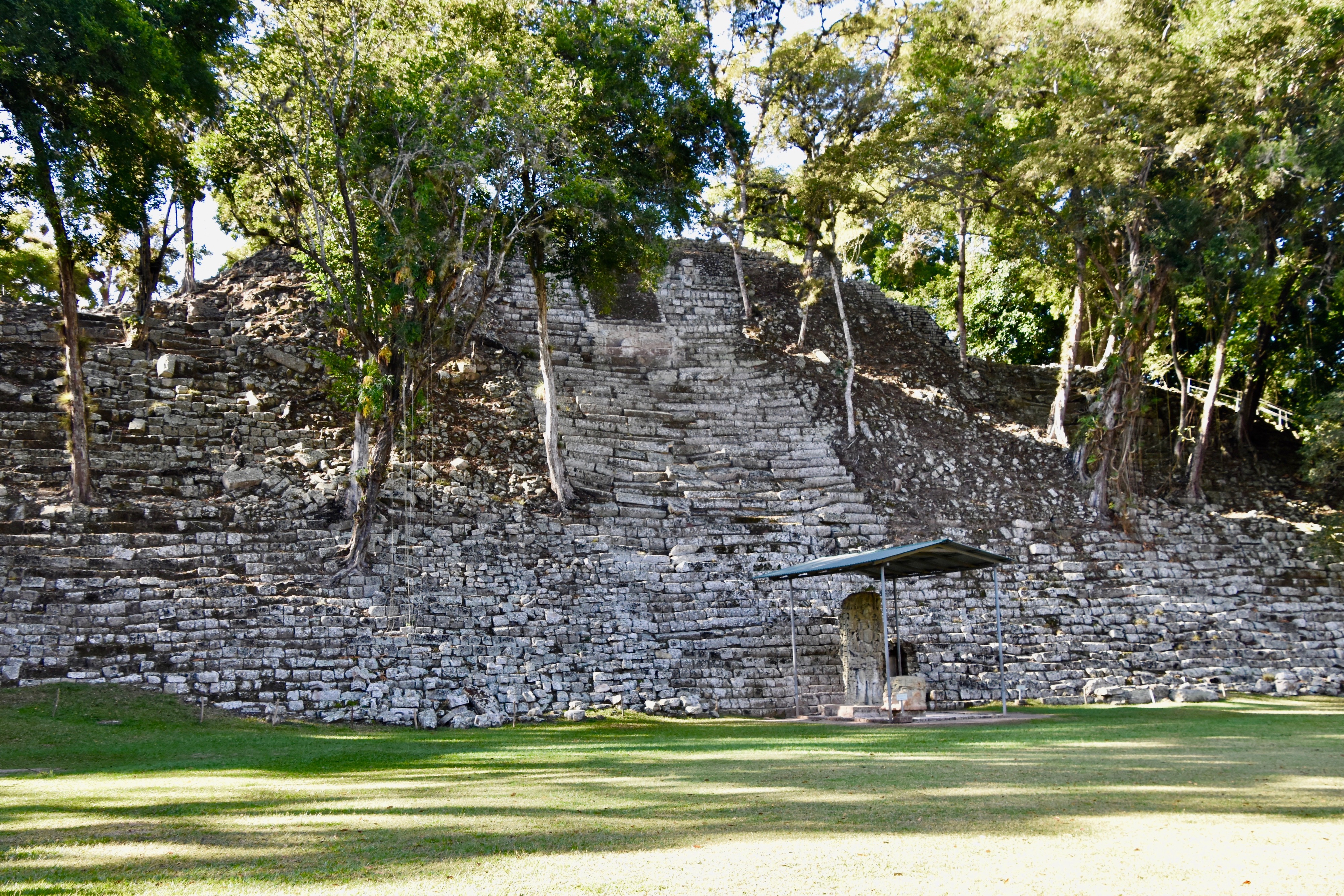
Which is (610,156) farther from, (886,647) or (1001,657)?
(1001,657)

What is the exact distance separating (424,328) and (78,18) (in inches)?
231

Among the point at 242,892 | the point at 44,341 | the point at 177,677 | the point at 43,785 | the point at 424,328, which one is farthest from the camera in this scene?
the point at 44,341

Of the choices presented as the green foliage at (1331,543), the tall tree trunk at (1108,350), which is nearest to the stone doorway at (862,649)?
the tall tree trunk at (1108,350)

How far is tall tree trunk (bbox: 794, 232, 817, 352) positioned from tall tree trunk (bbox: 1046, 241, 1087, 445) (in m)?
5.40

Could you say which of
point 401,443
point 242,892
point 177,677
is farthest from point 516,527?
point 242,892

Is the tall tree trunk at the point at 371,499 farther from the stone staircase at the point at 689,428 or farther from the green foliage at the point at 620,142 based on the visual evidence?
the green foliage at the point at 620,142

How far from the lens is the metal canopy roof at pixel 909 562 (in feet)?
37.4

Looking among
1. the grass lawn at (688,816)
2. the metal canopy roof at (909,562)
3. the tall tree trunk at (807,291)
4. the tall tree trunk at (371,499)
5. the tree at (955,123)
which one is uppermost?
the tree at (955,123)

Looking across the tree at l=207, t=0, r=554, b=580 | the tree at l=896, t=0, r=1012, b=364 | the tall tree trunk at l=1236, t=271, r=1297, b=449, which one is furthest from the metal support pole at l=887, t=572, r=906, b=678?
the tall tree trunk at l=1236, t=271, r=1297, b=449

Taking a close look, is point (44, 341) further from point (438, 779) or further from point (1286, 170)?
point (1286, 170)

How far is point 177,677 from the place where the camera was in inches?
448

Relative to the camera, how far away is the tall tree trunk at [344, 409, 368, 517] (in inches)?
587

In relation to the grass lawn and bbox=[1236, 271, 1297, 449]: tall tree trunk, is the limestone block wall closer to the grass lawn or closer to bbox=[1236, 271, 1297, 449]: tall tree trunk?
the grass lawn

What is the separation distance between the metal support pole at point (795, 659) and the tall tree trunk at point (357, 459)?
6657 mm
